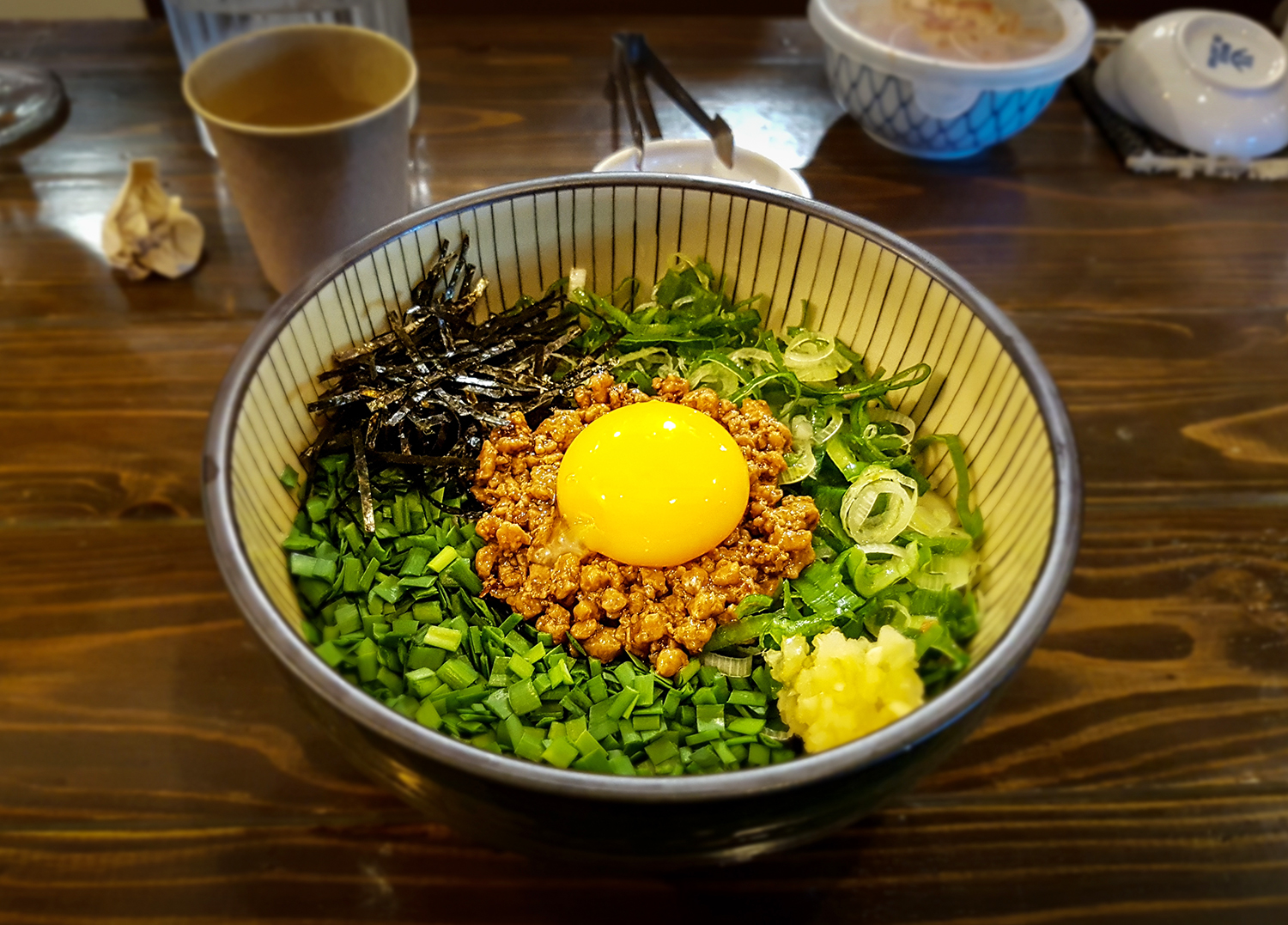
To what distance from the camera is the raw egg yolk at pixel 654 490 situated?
124 cm

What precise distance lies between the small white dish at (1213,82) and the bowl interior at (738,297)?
4.67 feet

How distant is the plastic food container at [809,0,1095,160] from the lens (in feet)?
6.33

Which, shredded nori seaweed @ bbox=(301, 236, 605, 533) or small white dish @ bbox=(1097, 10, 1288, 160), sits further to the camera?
small white dish @ bbox=(1097, 10, 1288, 160)

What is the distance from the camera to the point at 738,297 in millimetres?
1490

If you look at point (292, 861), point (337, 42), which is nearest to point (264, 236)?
point (337, 42)

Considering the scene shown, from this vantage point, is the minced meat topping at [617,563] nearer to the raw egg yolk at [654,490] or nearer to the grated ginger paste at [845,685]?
the raw egg yolk at [654,490]

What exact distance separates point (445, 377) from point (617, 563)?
401 millimetres

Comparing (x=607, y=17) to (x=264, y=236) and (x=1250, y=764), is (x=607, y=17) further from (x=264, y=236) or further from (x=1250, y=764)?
(x=1250, y=764)

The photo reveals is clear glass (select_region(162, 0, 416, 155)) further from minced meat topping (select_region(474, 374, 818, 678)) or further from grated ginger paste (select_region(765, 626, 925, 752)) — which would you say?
grated ginger paste (select_region(765, 626, 925, 752))

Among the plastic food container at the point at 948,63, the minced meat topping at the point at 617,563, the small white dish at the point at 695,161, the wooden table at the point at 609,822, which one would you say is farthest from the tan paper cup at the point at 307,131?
the plastic food container at the point at 948,63

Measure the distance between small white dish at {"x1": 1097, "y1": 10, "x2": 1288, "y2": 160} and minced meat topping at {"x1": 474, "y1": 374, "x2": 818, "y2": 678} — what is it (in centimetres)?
159

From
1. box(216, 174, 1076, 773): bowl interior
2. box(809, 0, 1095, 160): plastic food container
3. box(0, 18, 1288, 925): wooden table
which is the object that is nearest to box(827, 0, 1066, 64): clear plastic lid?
box(809, 0, 1095, 160): plastic food container

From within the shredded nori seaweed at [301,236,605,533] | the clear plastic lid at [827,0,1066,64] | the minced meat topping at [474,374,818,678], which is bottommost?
the minced meat topping at [474,374,818,678]

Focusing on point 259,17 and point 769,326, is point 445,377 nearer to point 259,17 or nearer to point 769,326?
point 769,326
